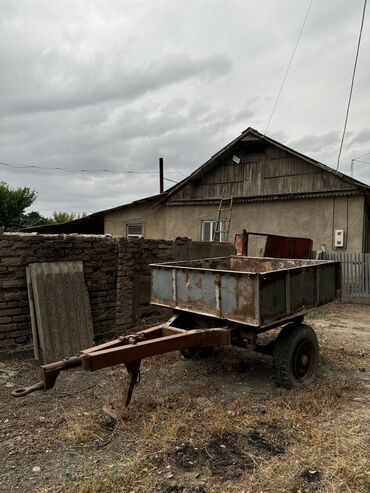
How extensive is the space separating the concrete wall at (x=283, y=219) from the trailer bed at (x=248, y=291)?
311 inches

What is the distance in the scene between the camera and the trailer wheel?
14.8ft

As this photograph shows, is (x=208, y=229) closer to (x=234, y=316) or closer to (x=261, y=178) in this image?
(x=261, y=178)

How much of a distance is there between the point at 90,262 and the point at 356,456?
4.59 m

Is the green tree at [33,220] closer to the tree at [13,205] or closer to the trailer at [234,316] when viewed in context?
the tree at [13,205]

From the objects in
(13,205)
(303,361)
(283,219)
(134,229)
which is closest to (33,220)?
→ (13,205)

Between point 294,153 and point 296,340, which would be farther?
point 294,153

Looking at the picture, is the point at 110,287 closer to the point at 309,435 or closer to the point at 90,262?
the point at 90,262

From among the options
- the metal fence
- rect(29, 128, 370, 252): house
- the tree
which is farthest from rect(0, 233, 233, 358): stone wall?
the tree

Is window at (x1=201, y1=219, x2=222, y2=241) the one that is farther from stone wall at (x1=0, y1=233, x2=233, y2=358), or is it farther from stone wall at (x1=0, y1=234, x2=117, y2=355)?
stone wall at (x1=0, y1=234, x2=117, y2=355)

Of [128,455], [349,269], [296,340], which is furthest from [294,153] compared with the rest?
[128,455]

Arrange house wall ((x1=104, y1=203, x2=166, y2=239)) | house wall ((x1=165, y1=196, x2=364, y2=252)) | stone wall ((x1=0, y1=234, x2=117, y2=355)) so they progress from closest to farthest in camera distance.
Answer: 1. stone wall ((x1=0, y1=234, x2=117, y2=355))
2. house wall ((x1=165, y1=196, x2=364, y2=252))
3. house wall ((x1=104, y1=203, x2=166, y2=239))

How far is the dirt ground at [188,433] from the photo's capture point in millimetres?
2834

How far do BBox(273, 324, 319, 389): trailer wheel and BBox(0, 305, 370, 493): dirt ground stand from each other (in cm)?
15

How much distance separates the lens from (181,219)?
16672mm
